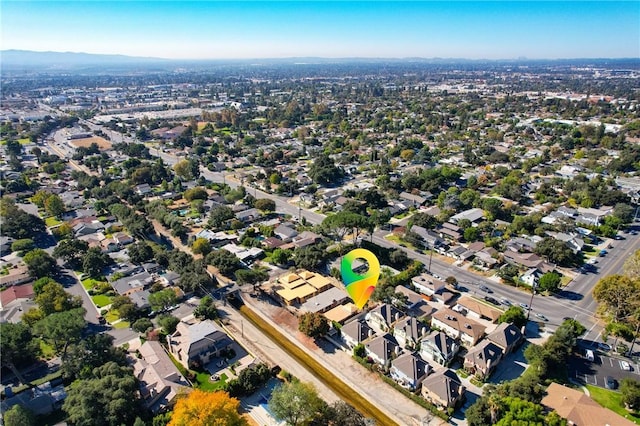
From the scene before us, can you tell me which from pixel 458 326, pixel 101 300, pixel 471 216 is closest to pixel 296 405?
pixel 458 326

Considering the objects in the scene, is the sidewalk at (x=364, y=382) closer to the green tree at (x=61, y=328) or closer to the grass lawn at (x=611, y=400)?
the grass lawn at (x=611, y=400)

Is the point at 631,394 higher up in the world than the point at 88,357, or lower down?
lower down

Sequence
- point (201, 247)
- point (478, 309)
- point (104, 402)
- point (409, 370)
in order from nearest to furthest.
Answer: point (104, 402), point (409, 370), point (478, 309), point (201, 247)

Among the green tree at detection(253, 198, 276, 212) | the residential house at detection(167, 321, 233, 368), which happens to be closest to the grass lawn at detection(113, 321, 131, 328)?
the residential house at detection(167, 321, 233, 368)

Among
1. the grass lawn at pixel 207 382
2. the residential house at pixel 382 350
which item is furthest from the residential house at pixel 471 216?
the grass lawn at pixel 207 382

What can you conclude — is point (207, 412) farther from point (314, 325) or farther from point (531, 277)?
point (531, 277)

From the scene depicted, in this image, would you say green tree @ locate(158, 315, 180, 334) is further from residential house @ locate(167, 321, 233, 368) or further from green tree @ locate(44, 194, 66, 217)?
green tree @ locate(44, 194, 66, 217)
